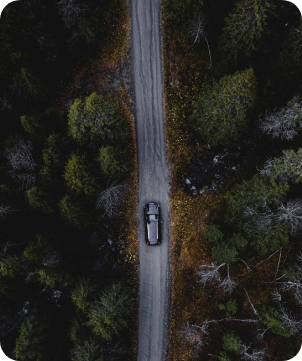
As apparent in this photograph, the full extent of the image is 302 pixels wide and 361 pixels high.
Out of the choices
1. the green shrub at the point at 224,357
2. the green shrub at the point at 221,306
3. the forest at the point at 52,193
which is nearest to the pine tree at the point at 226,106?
the forest at the point at 52,193

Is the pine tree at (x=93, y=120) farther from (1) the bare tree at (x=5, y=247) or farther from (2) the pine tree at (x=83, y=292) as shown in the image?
(2) the pine tree at (x=83, y=292)

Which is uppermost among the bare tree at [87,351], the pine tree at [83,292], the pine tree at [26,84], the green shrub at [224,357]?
the pine tree at [26,84]

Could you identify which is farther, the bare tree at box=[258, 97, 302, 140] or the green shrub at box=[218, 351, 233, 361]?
the green shrub at box=[218, 351, 233, 361]

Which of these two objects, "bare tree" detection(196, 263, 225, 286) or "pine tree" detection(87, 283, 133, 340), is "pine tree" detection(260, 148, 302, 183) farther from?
"pine tree" detection(87, 283, 133, 340)

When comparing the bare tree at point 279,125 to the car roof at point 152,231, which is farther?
the car roof at point 152,231

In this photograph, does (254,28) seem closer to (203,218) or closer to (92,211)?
(203,218)

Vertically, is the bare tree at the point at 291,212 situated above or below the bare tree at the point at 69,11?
below

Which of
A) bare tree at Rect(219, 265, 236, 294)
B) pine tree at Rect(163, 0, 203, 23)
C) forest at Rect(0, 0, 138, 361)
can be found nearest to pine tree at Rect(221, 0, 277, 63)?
pine tree at Rect(163, 0, 203, 23)
